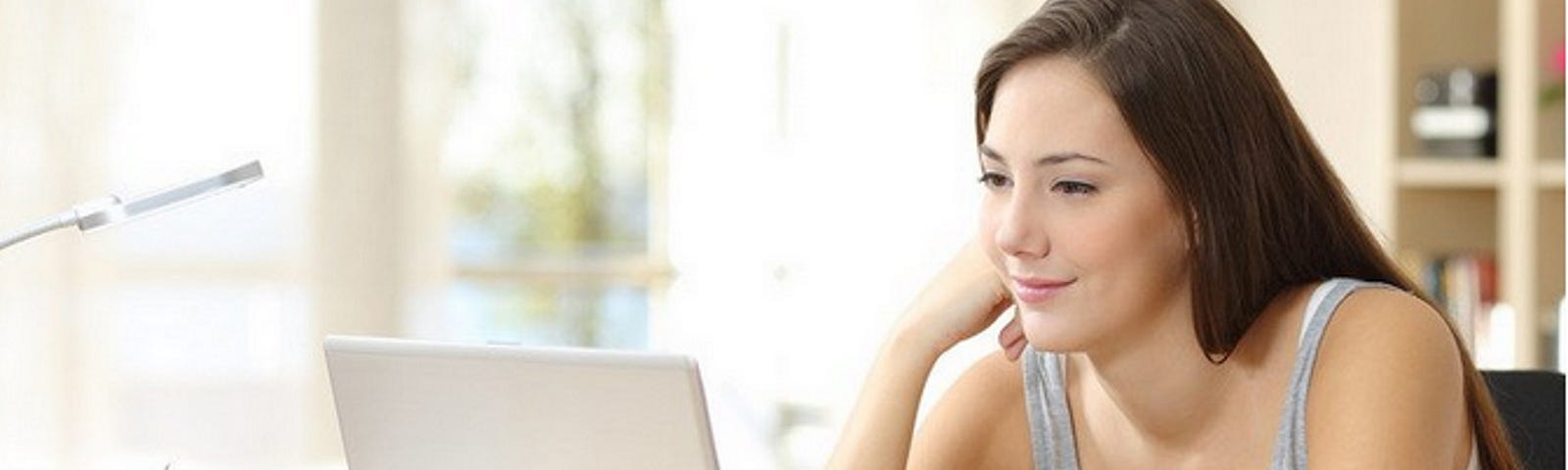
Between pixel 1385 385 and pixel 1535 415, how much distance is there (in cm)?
35

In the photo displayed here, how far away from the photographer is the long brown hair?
79.7 inches

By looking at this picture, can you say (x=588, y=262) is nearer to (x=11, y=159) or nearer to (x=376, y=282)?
(x=376, y=282)

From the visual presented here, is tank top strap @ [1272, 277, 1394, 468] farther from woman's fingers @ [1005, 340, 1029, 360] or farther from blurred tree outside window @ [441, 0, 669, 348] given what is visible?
blurred tree outside window @ [441, 0, 669, 348]

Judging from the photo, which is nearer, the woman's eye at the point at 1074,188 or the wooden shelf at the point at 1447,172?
the woman's eye at the point at 1074,188

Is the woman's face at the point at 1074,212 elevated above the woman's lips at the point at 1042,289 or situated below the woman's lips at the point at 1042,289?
above

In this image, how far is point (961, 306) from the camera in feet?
7.62

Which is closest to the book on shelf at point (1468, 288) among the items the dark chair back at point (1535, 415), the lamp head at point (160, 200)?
the dark chair back at point (1535, 415)

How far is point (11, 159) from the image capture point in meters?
4.51

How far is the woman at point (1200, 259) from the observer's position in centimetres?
203

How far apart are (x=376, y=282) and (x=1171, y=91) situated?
3.09 metres

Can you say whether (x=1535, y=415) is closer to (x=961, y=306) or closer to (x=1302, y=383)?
(x=1302, y=383)

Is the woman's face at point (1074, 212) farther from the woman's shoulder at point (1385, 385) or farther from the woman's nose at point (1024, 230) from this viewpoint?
the woman's shoulder at point (1385, 385)

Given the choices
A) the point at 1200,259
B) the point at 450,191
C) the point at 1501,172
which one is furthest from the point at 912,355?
the point at 450,191

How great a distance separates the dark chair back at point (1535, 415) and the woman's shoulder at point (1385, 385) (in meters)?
0.19
